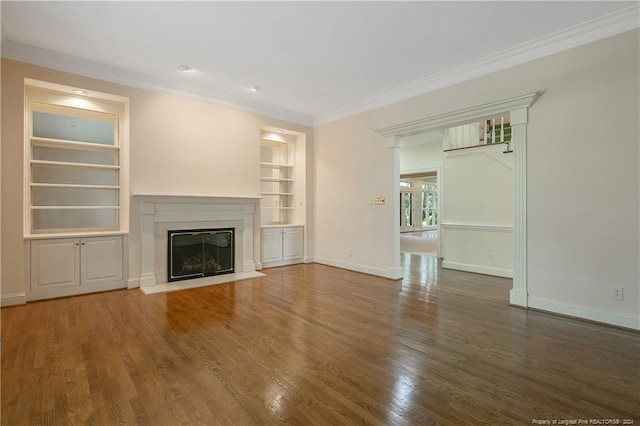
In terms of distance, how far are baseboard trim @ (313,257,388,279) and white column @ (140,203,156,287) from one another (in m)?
3.25

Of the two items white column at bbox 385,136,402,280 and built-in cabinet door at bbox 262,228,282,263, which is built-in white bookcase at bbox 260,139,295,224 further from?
white column at bbox 385,136,402,280

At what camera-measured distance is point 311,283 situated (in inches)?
194

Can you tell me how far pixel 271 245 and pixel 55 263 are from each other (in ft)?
11.0

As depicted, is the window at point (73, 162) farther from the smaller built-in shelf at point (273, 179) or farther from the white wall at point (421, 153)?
the white wall at point (421, 153)

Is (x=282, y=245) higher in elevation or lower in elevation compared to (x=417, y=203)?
lower

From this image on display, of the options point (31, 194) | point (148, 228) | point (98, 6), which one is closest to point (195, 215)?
point (148, 228)

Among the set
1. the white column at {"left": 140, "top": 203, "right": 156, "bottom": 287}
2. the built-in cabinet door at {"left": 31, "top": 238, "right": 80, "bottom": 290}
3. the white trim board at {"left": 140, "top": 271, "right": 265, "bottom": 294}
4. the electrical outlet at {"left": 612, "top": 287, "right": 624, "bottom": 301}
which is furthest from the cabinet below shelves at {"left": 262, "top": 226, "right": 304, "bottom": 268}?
the electrical outlet at {"left": 612, "top": 287, "right": 624, "bottom": 301}

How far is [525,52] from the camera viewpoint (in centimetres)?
366

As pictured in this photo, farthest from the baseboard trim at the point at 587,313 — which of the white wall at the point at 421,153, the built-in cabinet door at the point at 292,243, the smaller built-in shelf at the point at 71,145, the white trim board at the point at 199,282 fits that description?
the smaller built-in shelf at the point at 71,145

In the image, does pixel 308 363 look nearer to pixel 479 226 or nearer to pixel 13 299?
pixel 13 299

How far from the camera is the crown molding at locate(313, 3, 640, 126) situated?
3.05 metres

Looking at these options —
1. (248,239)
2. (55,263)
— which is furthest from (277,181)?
(55,263)

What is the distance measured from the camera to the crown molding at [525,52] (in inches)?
120

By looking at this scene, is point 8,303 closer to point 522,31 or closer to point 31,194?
point 31,194
